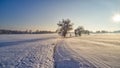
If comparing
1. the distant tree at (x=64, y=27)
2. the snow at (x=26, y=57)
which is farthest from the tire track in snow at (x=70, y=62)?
the distant tree at (x=64, y=27)

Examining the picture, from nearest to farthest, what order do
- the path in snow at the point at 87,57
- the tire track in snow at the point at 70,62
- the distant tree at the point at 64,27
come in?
the tire track in snow at the point at 70,62
the path in snow at the point at 87,57
the distant tree at the point at 64,27

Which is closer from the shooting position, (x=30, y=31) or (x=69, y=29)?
(x=69, y=29)

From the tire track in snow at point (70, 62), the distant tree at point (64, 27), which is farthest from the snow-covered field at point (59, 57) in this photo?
the distant tree at point (64, 27)

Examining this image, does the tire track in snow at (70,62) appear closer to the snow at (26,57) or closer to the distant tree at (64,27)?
the snow at (26,57)

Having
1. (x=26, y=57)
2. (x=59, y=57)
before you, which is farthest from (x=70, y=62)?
(x=26, y=57)

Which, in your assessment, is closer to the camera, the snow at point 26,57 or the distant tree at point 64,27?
the snow at point 26,57

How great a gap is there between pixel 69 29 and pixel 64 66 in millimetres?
75085

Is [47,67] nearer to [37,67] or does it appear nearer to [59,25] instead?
[37,67]

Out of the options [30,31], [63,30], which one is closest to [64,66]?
[63,30]

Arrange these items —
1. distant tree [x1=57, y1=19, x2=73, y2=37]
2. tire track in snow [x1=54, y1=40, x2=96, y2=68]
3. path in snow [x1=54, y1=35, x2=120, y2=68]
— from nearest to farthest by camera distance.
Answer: tire track in snow [x1=54, y1=40, x2=96, y2=68] < path in snow [x1=54, y1=35, x2=120, y2=68] < distant tree [x1=57, y1=19, x2=73, y2=37]

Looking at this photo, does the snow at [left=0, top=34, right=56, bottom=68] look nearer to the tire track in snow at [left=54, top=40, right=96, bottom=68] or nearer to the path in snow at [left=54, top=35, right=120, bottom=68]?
the tire track in snow at [left=54, top=40, right=96, bottom=68]

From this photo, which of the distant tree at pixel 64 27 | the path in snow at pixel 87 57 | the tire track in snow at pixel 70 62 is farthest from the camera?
the distant tree at pixel 64 27

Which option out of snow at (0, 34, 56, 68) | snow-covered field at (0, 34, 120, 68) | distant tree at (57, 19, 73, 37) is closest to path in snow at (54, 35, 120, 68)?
snow-covered field at (0, 34, 120, 68)

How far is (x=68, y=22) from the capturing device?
280ft
